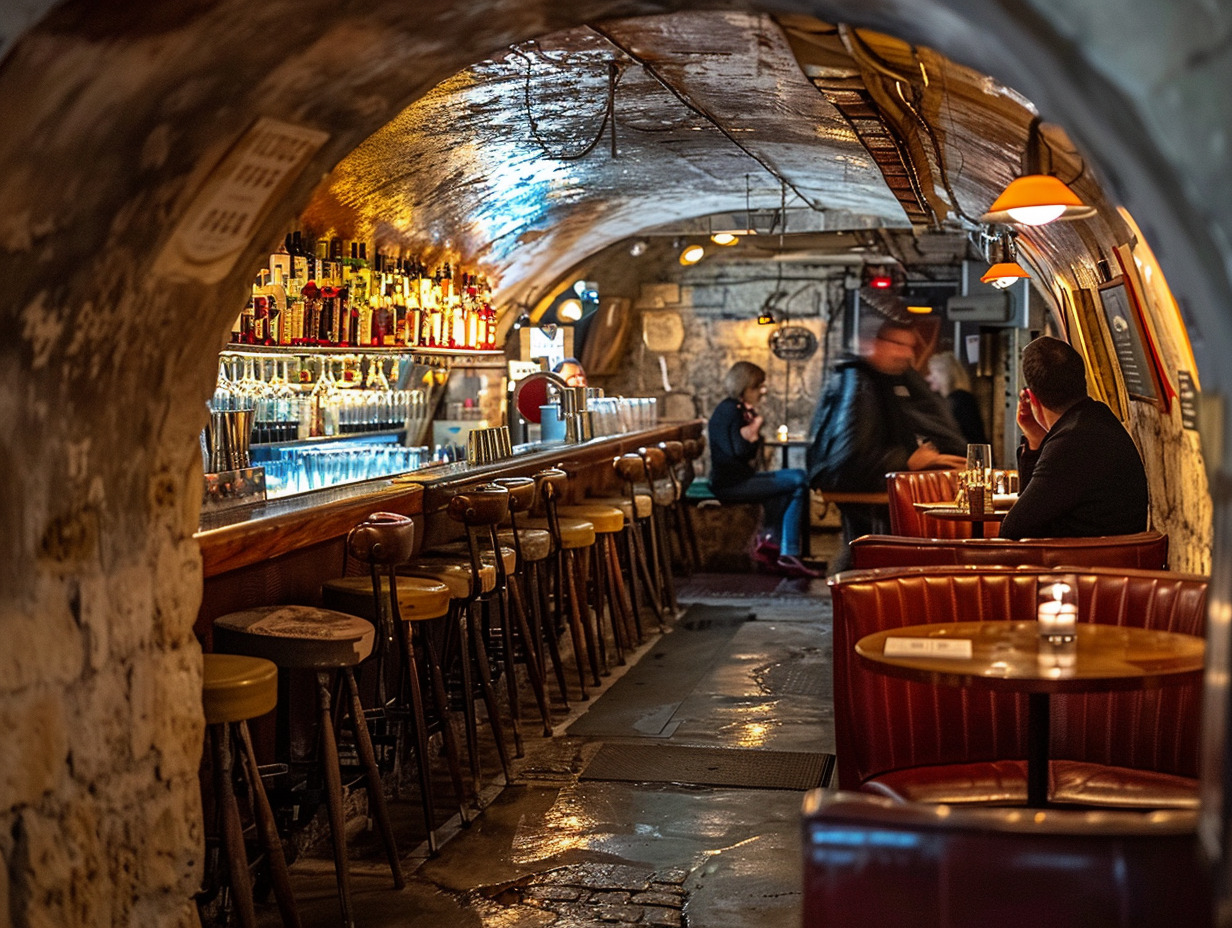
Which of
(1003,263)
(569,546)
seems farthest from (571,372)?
(569,546)

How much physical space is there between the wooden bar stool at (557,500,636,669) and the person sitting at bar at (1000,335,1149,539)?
102 inches

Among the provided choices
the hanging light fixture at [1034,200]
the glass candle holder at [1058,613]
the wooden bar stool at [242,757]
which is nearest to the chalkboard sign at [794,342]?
the hanging light fixture at [1034,200]

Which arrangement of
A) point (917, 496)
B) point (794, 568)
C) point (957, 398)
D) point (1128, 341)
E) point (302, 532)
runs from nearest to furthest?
point (302, 532)
point (1128, 341)
point (917, 496)
point (957, 398)
point (794, 568)

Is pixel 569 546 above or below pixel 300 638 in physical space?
below

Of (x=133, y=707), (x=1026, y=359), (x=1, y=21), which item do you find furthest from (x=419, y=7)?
(x=1026, y=359)

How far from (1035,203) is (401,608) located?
2287mm

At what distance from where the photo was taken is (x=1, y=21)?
1.93 metres

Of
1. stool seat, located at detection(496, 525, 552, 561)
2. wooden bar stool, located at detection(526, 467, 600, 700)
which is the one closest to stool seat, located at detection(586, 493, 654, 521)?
wooden bar stool, located at detection(526, 467, 600, 700)

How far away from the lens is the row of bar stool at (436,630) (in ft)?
11.7

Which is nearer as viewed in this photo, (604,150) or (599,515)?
(599,515)

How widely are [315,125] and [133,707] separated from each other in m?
1.28

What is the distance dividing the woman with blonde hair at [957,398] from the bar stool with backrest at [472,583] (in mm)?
4985

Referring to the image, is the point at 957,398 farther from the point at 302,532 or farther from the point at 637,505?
the point at 302,532

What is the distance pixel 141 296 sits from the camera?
2707mm
